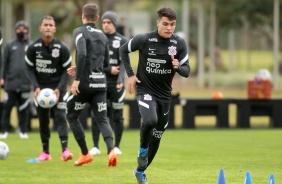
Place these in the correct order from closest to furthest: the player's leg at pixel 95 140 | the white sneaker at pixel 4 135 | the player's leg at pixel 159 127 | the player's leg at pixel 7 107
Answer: the player's leg at pixel 159 127, the player's leg at pixel 95 140, the white sneaker at pixel 4 135, the player's leg at pixel 7 107

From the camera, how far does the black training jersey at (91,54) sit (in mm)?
12805

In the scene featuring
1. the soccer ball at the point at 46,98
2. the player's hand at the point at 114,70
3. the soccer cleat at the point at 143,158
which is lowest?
the soccer cleat at the point at 143,158

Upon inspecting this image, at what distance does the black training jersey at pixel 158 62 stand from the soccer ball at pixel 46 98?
2.55 metres

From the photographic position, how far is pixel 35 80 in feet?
45.3

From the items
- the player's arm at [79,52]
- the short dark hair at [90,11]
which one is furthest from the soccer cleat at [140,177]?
the short dark hair at [90,11]

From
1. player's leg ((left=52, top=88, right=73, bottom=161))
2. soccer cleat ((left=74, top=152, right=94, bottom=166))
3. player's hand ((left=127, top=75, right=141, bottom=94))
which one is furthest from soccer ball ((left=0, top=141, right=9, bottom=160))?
player's hand ((left=127, top=75, right=141, bottom=94))

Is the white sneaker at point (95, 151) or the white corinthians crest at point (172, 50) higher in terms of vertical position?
the white corinthians crest at point (172, 50)

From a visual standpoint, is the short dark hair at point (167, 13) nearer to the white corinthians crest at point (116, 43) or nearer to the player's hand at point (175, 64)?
the player's hand at point (175, 64)

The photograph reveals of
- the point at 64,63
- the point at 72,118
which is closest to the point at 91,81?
the point at 72,118

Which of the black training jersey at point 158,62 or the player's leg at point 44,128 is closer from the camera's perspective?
the black training jersey at point 158,62

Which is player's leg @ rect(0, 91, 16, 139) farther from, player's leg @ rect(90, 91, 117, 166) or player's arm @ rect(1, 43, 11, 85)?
player's leg @ rect(90, 91, 117, 166)

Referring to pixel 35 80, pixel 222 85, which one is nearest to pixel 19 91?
pixel 35 80

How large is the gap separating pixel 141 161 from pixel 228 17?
2695cm

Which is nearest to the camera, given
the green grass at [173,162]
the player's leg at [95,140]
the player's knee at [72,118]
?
the green grass at [173,162]
